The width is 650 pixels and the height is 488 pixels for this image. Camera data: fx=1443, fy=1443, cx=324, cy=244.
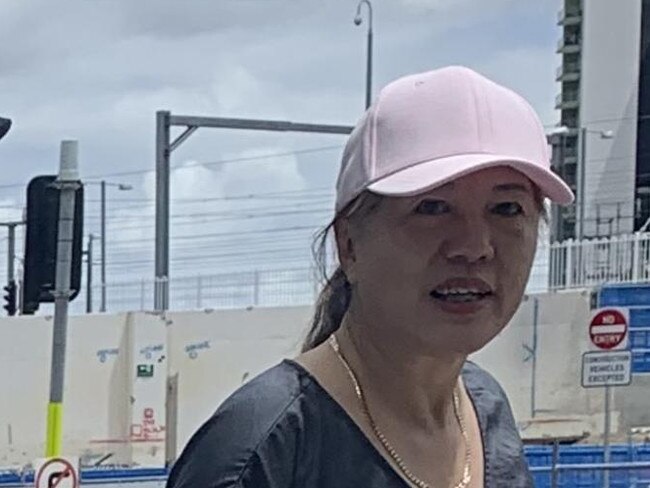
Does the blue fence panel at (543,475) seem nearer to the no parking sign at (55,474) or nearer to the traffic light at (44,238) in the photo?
the no parking sign at (55,474)

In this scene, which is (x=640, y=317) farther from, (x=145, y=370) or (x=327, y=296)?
(x=327, y=296)

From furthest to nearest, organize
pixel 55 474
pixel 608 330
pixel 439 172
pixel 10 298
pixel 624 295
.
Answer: pixel 624 295 < pixel 10 298 < pixel 608 330 < pixel 55 474 < pixel 439 172

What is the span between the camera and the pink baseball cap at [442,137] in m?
1.73

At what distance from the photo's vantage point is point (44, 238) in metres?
7.99

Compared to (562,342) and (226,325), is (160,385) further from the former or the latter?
(562,342)

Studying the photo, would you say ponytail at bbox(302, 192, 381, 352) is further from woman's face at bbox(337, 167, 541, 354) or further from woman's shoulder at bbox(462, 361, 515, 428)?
woman's shoulder at bbox(462, 361, 515, 428)

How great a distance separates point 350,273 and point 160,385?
22447mm

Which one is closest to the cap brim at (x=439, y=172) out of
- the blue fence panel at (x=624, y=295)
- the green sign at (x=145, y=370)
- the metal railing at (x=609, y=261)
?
the blue fence panel at (x=624, y=295)

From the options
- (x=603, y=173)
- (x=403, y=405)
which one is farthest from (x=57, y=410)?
(x=603, y=173)

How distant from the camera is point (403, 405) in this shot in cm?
193

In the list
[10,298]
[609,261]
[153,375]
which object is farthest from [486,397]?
[609,261]

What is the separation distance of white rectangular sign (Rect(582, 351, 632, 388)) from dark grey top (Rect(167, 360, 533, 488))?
12.1 metres

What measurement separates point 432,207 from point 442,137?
0.28ft

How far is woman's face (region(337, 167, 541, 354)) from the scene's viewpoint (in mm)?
1748
